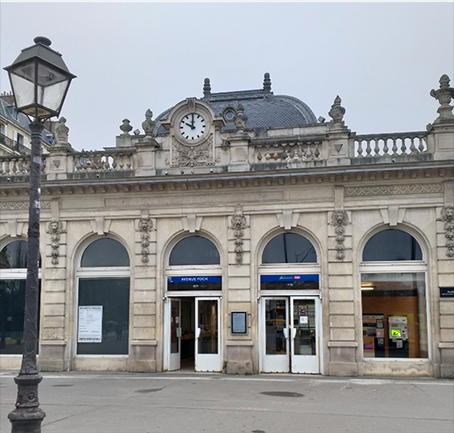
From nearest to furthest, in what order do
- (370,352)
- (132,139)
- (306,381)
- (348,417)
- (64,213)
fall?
1. (348,417)
2. (306,381)
3. (370,352)
4. (64,213)
5. (132,139)

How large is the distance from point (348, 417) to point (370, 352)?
7.12 meters

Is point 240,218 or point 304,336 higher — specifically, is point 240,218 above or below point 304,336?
above

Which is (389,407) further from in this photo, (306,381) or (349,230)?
(349,230)

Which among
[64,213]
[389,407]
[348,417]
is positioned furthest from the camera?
[64,213]

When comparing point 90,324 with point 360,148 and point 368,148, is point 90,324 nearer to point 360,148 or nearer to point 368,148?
point 360,148

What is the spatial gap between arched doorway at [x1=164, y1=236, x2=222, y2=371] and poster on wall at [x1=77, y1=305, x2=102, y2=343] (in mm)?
2333

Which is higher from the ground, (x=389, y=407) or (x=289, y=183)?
(x=289, y=183)

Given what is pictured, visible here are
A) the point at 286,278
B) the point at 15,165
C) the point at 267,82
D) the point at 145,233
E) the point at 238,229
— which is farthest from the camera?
the point at 267,82

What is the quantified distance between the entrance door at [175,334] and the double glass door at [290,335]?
2.93 meters

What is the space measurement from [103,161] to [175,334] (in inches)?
250

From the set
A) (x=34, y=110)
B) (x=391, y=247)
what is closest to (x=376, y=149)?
(x=391, y=247)

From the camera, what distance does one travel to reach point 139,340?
18641mm

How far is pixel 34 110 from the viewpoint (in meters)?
6.79

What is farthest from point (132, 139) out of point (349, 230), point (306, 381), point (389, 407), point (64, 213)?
point (389, 407)
